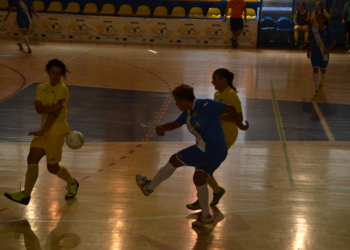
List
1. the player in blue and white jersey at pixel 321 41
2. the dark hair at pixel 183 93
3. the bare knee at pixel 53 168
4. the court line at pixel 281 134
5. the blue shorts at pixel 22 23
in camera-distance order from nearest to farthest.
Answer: the dark hair at pixel 183 93
the bare knee at pixel 53 168
the court line at pixel 281 134
the player in blue and white jersey at pixel 321 41
the blue shorts at pixel 22 23

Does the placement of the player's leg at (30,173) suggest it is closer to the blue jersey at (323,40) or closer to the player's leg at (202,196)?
the player's leg at (202,196)

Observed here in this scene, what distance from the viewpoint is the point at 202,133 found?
4738 mm

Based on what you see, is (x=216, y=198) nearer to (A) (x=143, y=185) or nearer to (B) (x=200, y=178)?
(B) (x=200, y=178)

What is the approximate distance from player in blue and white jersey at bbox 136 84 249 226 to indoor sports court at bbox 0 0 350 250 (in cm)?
55

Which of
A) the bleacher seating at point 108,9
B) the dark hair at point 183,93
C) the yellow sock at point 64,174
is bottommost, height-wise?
the yellow sock at point 64,174

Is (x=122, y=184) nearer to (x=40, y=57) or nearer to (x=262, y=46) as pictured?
(x=40, y=57)

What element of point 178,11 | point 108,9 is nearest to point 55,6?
point 108,9

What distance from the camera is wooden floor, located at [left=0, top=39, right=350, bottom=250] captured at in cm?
479

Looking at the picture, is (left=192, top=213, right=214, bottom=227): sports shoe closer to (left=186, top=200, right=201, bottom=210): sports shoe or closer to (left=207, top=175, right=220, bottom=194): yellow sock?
(left=186, top=200, right=201, bottom=210): sports shoe

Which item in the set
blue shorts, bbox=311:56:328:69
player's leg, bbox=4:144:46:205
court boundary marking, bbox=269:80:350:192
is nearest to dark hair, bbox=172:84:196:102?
player's leg, bbox=4:144:46:205

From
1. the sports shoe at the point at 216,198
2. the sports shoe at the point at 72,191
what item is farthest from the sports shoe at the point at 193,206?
the sports shoe at the point at 72,191

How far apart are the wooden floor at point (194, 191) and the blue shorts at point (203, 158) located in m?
0.70

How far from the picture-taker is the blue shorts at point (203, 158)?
15.6ft

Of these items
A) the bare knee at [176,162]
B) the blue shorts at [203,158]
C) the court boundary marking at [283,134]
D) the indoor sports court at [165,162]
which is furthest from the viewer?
the court boundary marking at [283,134]
